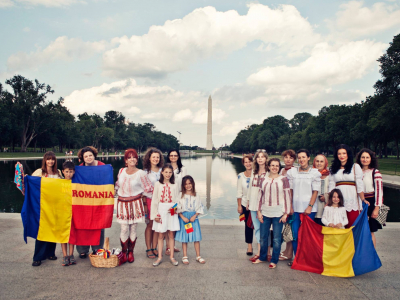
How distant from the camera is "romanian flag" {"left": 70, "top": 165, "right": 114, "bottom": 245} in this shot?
4.96m

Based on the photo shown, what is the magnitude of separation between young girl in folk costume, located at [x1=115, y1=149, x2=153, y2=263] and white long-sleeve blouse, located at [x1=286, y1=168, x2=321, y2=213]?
2.28 metres

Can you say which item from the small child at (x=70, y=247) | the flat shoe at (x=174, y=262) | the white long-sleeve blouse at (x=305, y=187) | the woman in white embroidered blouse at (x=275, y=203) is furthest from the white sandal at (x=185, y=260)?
the white long-sleeve blouse at (x=305, y=187)

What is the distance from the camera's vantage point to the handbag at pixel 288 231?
15.9 ft

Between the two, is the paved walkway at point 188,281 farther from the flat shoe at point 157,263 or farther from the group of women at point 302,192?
the group of women at point 302,192

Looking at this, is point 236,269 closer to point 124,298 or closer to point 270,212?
point 270,212

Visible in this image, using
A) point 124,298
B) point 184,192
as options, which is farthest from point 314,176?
point 124,298

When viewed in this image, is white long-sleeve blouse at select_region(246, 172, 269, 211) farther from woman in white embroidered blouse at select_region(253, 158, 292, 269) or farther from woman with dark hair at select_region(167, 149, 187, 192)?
woman with dark hair at select_region(167, 149, 187, 192)

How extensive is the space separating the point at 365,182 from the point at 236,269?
250 centimetres

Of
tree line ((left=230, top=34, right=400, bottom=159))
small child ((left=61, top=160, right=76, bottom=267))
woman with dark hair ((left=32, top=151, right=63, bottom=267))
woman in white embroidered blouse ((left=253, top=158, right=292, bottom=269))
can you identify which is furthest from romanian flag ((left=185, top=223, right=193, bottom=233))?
tree line ((left=230, top=34, right=400, bottom=159))

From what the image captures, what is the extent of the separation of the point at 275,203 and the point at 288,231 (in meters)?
0.56

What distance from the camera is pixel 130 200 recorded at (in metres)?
4.84

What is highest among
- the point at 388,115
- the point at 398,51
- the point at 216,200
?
the point at 398,51

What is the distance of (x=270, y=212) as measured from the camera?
4715 mm

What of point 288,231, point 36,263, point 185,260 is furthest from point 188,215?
point 36,263
